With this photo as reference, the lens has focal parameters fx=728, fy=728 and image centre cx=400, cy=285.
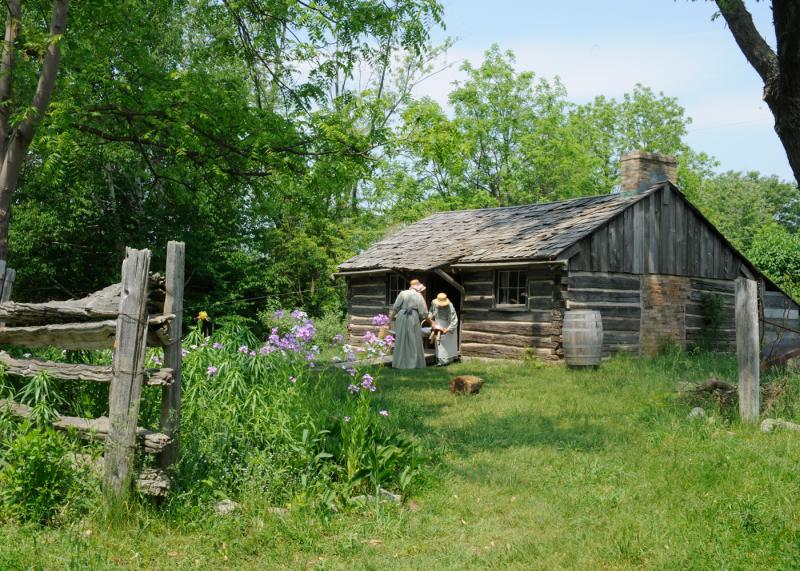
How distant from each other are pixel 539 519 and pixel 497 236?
503 inches

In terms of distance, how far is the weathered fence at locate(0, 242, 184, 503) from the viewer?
4953mm

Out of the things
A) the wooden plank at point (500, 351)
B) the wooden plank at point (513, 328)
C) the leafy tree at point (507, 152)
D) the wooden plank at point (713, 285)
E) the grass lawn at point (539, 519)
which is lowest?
the grass lawn at point (539, 519)

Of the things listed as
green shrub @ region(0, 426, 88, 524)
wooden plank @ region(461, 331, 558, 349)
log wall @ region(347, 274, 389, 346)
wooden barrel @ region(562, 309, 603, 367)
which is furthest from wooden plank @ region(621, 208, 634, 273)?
green shrub @ region(0, 426, 88, 524)

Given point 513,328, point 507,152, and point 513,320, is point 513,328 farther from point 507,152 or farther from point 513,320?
point 507,152

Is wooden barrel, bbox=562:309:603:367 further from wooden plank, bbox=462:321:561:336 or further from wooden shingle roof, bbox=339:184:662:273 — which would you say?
wooden shingle roof, bbox=339:184:662:273

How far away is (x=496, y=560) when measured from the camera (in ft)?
15.4

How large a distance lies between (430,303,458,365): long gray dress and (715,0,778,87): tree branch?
8.36m

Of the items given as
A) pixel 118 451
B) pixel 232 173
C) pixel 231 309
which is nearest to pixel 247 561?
pixel 118 451

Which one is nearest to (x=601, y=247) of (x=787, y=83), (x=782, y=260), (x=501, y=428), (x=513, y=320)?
(x=513, y=320)

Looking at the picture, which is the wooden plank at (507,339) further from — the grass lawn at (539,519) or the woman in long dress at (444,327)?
the grass lawn at (539,519)

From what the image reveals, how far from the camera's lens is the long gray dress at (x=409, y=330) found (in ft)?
48.8

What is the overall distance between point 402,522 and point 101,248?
21911mm

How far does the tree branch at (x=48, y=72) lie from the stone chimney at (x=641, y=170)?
1220cm

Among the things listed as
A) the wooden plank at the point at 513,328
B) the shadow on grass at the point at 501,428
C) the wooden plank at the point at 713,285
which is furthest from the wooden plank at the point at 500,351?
the shadow on grass at the point at 501,428
